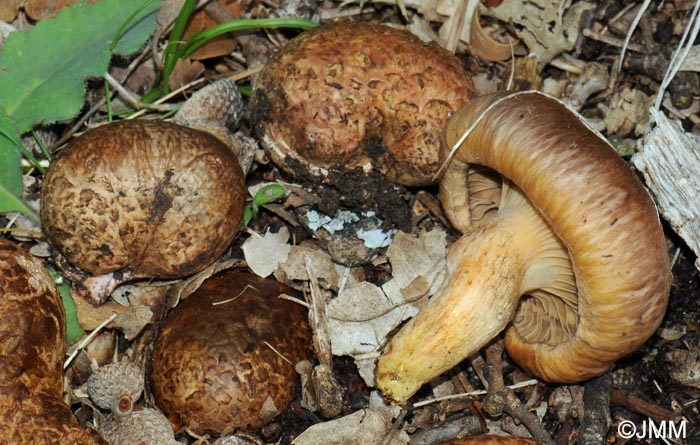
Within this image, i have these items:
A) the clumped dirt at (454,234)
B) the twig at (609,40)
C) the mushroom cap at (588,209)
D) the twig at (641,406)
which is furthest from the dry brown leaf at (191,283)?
the twig at (609,40)

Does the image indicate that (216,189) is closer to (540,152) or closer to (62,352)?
(62,352)

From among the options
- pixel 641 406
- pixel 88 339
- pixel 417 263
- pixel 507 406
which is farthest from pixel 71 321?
pixel 641 406

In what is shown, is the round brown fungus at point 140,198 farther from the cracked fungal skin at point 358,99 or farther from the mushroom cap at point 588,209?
the mushroom cap at point 588,209

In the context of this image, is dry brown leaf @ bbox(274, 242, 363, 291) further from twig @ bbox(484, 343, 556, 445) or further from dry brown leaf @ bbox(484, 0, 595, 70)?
dry brown leaf @ bbox(484, 0, 595, 70)

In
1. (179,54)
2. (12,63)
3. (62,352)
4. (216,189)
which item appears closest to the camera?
(62,352)

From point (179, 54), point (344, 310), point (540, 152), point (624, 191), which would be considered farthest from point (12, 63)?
point (624, 191)

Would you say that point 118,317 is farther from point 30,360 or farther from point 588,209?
point 588,209
